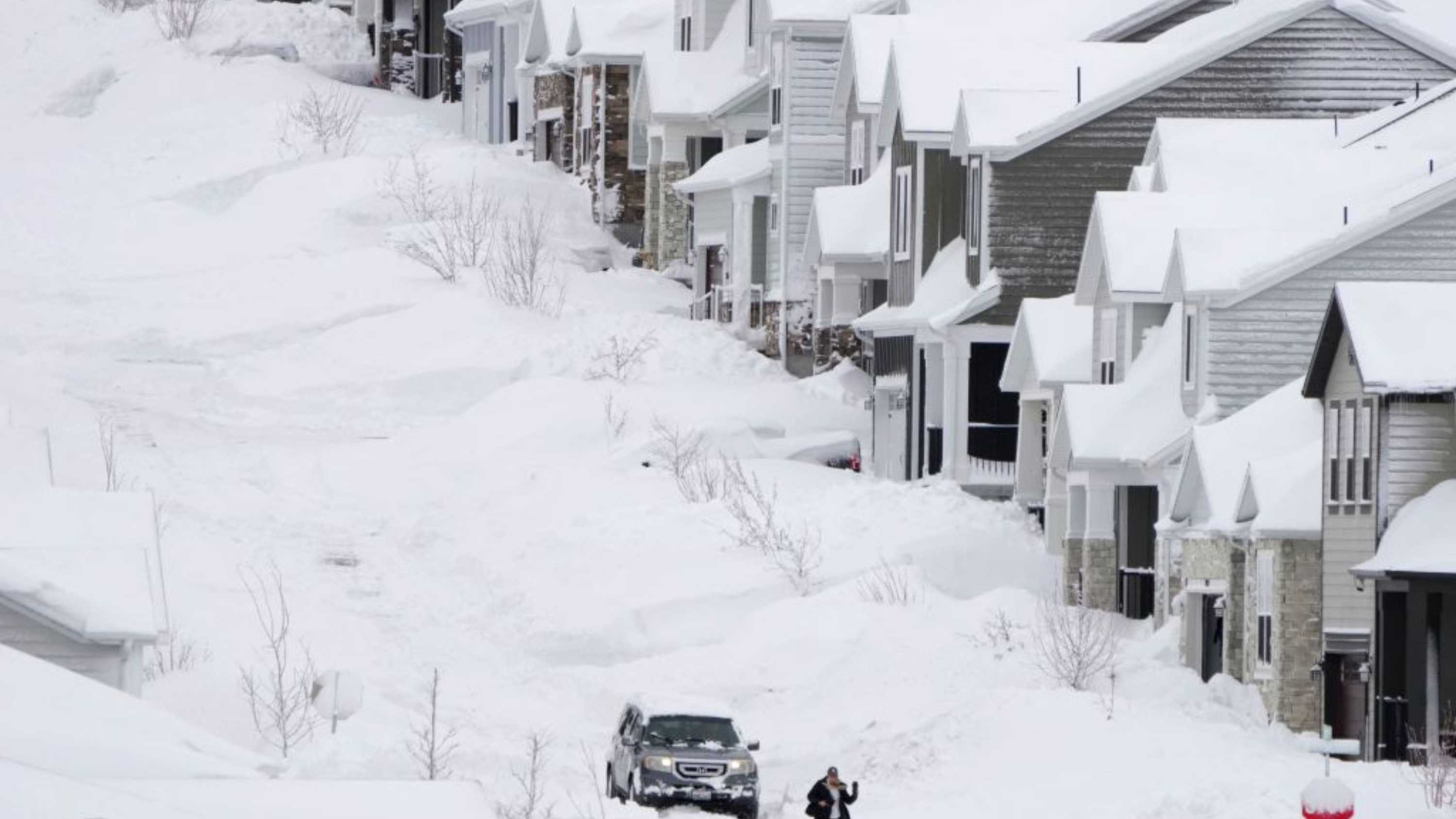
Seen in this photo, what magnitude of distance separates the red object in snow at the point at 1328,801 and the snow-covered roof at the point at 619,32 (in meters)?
46.1

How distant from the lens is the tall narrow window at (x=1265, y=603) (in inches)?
1411

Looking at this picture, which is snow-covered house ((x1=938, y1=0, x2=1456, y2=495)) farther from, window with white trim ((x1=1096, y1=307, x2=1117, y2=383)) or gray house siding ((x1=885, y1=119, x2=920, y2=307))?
window with white trim ((x1=1096, y1=307, x2=1117, y2=383))

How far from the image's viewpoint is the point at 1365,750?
34.0m

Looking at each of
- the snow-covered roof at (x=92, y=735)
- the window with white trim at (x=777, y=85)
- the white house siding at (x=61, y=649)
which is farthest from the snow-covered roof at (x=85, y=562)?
the window with white trim at (x=777, y=85)

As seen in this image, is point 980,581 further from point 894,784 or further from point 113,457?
point 113,457

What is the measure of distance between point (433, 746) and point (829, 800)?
4241mm

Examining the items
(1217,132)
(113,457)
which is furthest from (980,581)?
(113,457)

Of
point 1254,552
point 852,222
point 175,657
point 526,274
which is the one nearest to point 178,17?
point 526,274

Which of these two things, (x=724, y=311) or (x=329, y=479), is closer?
(x=329, y=479)

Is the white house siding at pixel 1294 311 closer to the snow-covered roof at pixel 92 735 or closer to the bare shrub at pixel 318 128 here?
the snow-covered roof at pixel 92 735

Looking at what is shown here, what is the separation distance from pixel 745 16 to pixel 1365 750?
118 feet

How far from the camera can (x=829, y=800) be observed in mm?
29750

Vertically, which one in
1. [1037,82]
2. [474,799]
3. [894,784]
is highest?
[1037,82]

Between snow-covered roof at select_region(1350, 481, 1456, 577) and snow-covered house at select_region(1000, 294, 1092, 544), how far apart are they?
1050cm
